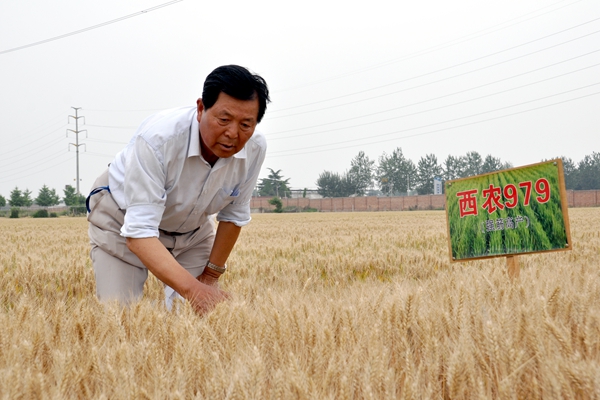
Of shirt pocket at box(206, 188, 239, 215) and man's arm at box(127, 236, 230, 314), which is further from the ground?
shirt pocket at box(206, 188, 239, 215)

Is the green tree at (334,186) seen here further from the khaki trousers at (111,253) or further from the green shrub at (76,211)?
the khaki trousers at (111,253)

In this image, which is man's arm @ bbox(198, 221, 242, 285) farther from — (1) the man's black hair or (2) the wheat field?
(1) the man's black hair

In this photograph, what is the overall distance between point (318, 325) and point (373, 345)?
0.27 m

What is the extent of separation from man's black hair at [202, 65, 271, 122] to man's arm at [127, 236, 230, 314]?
25.3 inches

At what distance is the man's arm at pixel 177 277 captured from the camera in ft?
7.32

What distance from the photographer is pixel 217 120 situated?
2176 millimetres

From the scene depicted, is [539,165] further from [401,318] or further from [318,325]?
[318,325]

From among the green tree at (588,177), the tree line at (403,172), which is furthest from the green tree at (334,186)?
the green tree at (588,177)

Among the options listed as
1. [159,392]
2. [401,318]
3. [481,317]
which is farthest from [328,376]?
[481,317]

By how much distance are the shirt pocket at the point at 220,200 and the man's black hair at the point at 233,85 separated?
0.65 meters

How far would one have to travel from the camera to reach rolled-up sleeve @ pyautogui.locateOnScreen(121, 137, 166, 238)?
2334 millimetres

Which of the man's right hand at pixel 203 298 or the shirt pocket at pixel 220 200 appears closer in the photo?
the man's right hand at pixel 203 298

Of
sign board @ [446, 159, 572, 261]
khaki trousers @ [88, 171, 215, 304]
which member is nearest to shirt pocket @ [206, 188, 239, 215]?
khaki trousers @ [88, 171, 215, 304]

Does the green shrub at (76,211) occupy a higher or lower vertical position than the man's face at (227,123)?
higher
